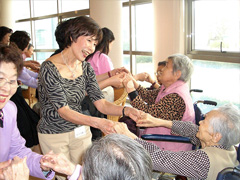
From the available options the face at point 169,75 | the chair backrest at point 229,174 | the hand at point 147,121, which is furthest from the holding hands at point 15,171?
the face at point 169,75

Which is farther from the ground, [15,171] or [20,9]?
[20,9]

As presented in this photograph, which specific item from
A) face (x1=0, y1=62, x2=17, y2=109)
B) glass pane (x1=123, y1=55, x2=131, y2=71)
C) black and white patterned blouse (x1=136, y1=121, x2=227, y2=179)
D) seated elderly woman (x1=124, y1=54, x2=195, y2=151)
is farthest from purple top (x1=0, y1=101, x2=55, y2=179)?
glass pane (x1=123, y1=55, x2=131, y2=71)

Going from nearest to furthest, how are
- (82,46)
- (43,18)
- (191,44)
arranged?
(82,46) < (191,44) < (43,18)

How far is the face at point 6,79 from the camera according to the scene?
1322 mm

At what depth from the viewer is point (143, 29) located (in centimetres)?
566

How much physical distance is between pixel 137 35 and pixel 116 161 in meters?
5.14

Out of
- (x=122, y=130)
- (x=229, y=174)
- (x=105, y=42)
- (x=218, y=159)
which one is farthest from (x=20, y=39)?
(x=229, y=174)

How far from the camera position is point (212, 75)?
4039 mm

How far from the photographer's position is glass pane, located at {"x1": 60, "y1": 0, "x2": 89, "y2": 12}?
701cm

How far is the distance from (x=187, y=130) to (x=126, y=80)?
2.55ft

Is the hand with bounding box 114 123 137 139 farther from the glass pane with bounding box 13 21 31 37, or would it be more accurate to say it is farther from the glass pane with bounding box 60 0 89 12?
the glass pane with bounding box 13 21 31 37

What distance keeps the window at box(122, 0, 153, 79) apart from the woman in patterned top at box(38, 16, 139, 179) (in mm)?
3600

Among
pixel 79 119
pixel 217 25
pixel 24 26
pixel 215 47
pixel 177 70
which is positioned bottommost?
pixel 79 119

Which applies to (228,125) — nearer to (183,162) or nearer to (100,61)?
(183,162)
